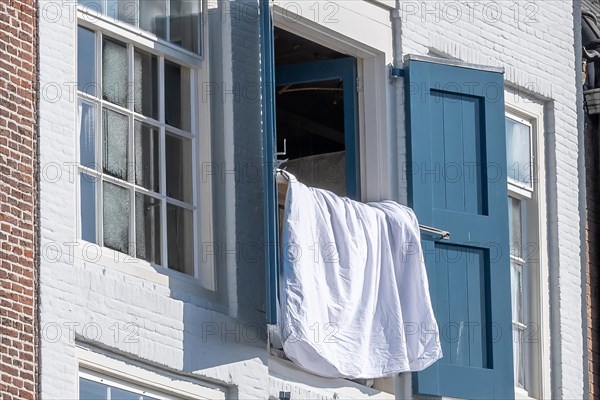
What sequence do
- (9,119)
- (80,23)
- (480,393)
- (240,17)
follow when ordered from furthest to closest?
1. (480,393)
2. (240,17)
3. (80,23)
4. (9,119)

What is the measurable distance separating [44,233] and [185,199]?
174 centimetres

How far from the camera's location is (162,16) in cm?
1469

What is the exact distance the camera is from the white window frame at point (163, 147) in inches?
546

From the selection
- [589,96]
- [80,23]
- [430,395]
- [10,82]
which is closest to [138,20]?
[80,23]

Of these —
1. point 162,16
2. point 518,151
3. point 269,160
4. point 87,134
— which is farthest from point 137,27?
point 518,151

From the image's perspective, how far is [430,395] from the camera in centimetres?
1608

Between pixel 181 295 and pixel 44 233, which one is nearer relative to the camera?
pixel 44 233

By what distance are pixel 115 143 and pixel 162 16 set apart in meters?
1.10

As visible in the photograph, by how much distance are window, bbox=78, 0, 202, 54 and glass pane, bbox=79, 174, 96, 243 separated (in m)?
1.15

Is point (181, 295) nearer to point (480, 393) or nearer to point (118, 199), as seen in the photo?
point (118, 199)

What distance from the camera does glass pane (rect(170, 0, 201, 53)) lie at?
14805 mm

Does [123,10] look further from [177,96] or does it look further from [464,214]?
[464,214]

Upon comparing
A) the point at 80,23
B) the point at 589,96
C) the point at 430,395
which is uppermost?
the point at 589,96

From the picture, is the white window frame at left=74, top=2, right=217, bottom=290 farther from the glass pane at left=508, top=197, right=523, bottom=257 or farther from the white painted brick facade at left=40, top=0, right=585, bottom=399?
the glass pane at left=508, top=197, right=523, bottom=257
